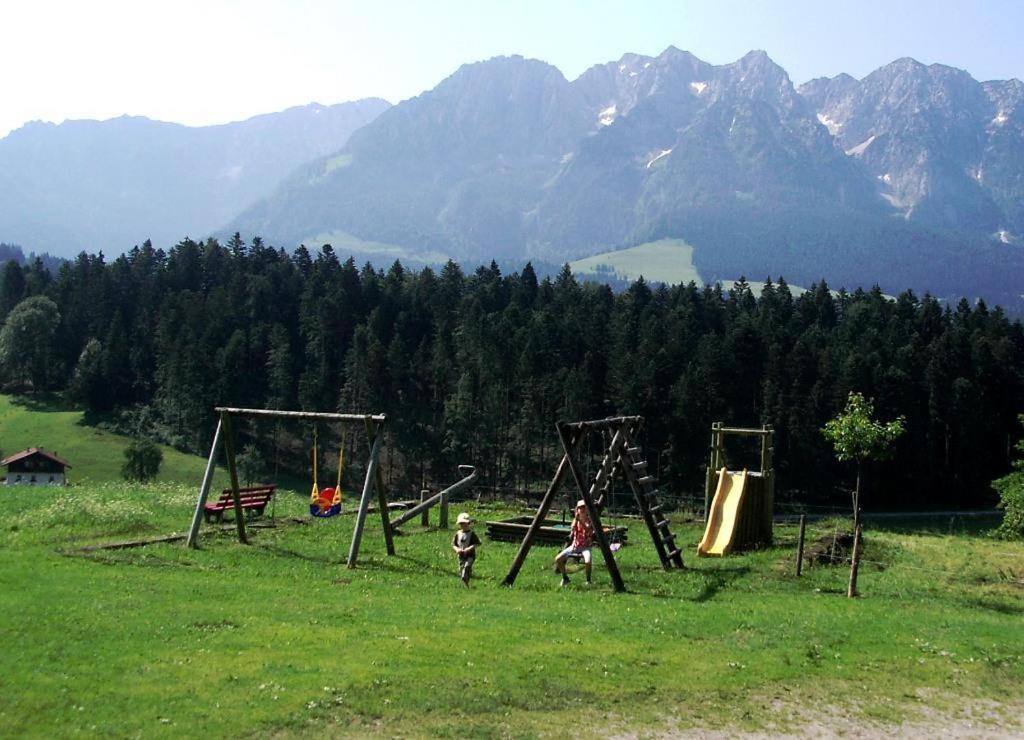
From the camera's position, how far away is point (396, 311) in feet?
414

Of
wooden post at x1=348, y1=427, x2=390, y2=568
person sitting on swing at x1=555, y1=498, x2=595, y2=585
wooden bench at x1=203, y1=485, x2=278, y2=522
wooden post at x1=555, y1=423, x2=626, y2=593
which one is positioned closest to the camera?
wooden post at x1=555, y1=423, x2=626, y2=593

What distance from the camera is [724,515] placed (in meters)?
27.0

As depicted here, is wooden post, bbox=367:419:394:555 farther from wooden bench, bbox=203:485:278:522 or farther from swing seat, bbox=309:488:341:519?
wooden bench, bbox=203:485:278:522

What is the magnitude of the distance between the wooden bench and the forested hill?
2189 inches

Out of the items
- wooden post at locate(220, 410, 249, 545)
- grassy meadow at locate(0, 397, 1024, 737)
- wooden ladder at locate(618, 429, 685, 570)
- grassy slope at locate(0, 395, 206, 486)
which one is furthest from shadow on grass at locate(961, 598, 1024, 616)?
grassy slope at locate(0, 395, 206, 486)

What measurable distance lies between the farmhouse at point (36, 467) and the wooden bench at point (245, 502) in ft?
210

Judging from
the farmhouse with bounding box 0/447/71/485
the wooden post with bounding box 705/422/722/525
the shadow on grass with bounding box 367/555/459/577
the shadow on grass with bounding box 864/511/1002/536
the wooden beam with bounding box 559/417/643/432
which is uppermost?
the wooden beam with bounding box 559/417/643/432

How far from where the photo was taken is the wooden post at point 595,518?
20.6m

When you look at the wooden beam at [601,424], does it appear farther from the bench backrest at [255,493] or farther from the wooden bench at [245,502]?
the bench backrest at [255,493]

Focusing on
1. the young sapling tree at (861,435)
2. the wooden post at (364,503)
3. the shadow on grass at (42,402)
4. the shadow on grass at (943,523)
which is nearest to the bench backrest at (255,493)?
the wooden post at (364,503)

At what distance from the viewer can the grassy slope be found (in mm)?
98625

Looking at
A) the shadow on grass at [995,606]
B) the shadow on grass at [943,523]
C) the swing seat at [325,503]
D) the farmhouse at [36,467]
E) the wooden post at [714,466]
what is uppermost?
the wooden post at [714,466]

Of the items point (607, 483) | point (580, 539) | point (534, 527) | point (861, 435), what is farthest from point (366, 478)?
point (861, 435)

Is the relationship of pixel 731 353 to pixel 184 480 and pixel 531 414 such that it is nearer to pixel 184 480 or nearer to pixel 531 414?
pixel 531 414
